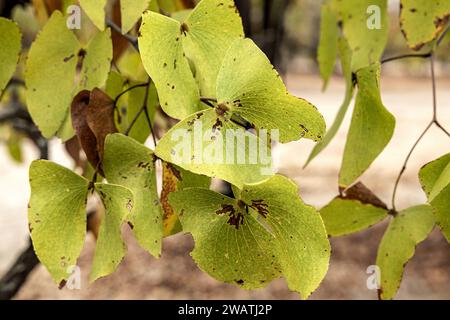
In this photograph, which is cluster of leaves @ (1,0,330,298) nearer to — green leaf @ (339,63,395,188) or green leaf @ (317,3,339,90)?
green leaf @ (339,63,395,188)

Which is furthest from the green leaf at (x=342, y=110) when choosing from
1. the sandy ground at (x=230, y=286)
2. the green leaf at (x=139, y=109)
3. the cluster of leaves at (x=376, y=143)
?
the sandy ground at (x=230, y=286)

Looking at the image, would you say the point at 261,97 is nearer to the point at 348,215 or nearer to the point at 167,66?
the point at 167,66

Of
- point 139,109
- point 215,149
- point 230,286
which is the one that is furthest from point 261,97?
point 230,286

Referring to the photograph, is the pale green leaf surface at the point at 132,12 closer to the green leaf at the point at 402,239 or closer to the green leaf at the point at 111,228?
the green leaf at the point at 111,228

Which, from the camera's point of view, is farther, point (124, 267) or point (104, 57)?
point (124, 267)
